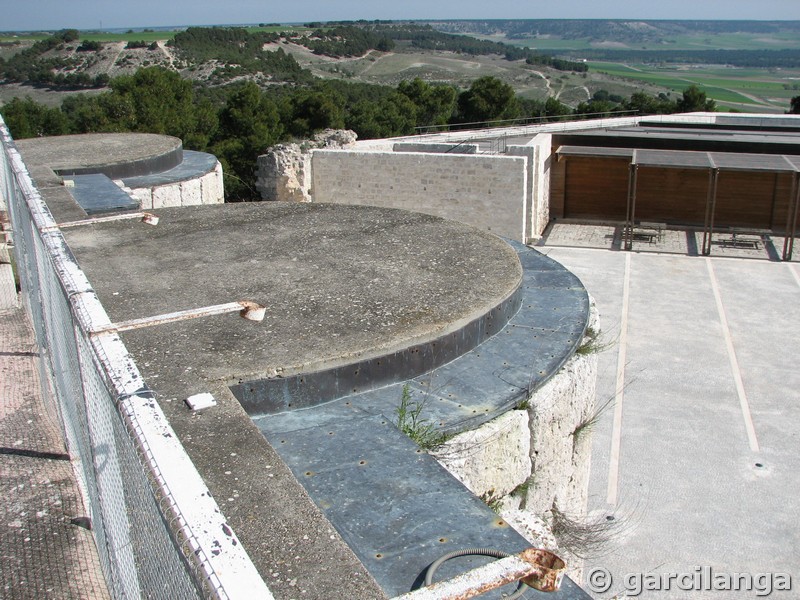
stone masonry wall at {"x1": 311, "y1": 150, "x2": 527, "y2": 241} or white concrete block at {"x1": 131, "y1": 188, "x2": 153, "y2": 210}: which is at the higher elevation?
white concrete block at {"x1": 131, "y1": 188, "x2": 153, "y2": 210}

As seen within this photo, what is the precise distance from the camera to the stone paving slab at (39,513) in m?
3.69

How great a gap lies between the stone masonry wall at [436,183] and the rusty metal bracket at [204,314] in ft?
41.4

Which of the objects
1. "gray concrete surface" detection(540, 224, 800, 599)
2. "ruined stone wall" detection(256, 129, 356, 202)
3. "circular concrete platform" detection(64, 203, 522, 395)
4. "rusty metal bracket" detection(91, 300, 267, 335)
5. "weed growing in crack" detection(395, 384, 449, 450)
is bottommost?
"gray concrete surface" detection(540, 224, 800, 599)

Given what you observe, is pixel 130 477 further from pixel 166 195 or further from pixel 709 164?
pixel 709 164

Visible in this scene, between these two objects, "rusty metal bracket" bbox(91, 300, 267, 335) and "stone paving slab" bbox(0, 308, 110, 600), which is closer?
"stone paving slab" bbox(0, 308, 110, 600)

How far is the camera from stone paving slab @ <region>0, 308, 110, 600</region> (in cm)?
369

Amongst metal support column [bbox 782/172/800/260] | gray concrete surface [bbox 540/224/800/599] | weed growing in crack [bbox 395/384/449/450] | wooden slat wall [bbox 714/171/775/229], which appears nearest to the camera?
weed growing in crack [bbox 395/384/449/450]

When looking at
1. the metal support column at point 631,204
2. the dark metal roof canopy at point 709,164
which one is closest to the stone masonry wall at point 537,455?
the metal support column at point 631,204

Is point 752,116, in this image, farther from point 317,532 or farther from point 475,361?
point 317,532

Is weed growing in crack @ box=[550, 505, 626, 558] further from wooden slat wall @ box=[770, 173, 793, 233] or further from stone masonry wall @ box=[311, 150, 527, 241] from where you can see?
wooden slat wall @ box=[770, 173, 793, 233]

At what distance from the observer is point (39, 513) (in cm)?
425

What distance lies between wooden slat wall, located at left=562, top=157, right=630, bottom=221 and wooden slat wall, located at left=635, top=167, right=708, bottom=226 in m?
0.49

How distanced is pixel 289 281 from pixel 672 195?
17744 millimetres

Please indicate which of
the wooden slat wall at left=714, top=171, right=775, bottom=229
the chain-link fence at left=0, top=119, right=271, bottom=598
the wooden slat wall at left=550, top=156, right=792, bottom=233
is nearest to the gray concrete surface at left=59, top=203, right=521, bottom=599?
the chain-link fence at left=0, top=119, right=271, bottom=598
